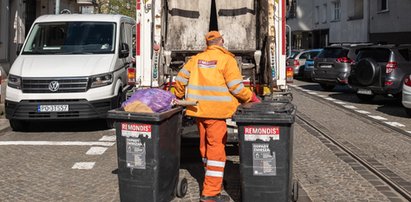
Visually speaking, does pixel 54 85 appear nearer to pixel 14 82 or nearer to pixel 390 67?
pixel 14 82

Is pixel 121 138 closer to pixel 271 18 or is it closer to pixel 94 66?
pixel 271 18

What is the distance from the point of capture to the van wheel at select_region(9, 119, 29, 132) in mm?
10258

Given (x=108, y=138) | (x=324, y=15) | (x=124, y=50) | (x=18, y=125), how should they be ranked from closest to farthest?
(x=108, y=138), (x=18, y=125), (x=124, y=50), (x=324, y=15)

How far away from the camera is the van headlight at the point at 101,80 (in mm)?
9941

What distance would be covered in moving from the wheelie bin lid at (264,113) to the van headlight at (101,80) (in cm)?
517

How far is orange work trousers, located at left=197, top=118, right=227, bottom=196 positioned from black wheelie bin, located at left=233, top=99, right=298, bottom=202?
0.39 meters

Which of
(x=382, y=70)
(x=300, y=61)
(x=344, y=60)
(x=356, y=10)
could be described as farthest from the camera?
(x=356, y=10)

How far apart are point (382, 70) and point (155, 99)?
1096 cm

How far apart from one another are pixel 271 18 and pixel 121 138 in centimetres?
351

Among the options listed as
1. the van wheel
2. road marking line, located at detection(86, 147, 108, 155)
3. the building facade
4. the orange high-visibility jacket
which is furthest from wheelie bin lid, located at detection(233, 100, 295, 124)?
the building facade

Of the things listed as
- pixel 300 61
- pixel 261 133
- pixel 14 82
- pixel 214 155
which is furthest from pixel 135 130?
pixel 300 61

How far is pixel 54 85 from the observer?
9766mm

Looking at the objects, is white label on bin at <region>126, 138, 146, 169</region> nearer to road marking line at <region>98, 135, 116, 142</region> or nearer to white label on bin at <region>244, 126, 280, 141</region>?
white label on bin at <region>244, 126, 280, 141</region>

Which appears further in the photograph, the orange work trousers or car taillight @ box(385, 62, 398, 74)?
car taillight @ box(385, 62, 398, 74)
